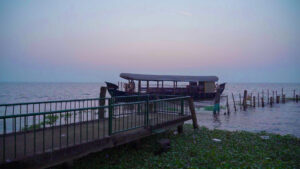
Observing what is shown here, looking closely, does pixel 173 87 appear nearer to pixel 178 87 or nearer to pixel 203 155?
pixel 178 87

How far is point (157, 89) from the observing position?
3516cm

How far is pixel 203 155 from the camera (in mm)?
7316

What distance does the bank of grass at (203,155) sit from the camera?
21.3 feet

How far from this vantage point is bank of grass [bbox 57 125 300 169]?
6.48 m

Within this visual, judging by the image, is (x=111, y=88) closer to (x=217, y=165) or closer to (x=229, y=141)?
(x=229, y=141)

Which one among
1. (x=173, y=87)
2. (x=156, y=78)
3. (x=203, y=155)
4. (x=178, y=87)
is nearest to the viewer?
(x=203, y=155)

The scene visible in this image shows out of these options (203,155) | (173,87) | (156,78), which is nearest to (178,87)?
(173,87)

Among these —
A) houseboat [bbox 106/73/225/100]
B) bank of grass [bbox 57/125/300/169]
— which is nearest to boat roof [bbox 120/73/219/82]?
houseboat [bbox 106/73/225/100]

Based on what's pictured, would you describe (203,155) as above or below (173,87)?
below

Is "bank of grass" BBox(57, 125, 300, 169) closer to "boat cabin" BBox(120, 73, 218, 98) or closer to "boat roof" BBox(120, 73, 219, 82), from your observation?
"boat roof" BBox(120, 73, 219, 82)

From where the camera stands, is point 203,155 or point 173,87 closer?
point 203,155

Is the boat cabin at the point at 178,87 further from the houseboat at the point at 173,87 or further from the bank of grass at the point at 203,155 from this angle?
the bank of grass at the point at 203,155

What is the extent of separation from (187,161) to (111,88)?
1104 inches

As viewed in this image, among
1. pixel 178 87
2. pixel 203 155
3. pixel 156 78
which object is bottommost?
pixel 203 155
